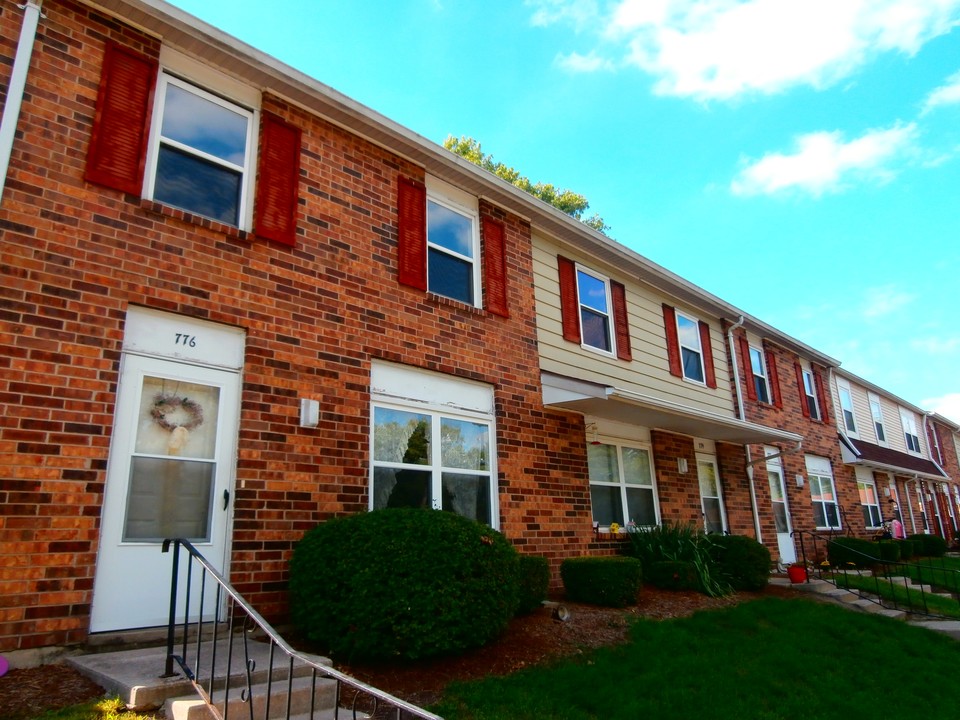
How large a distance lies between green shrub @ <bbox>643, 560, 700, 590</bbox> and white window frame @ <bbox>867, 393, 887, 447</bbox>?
16.2 metres

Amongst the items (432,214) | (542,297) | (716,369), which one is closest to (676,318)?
(716,369)

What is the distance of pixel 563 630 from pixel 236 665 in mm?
3451

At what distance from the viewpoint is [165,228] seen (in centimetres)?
647

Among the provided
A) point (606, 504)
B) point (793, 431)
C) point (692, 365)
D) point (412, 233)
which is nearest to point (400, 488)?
point (412, 233)

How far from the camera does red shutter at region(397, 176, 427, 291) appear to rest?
8547 millimetres

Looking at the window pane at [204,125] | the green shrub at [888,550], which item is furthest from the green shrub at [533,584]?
the green shrub at [888,550]

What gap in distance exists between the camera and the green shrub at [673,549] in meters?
10.2

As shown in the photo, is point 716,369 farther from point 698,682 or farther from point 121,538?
point 121,538

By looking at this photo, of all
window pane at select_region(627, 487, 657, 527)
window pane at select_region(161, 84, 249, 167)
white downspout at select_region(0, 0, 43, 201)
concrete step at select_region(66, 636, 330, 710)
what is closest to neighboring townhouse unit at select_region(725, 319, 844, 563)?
window pane at select_region(627, 487, 657, 527)

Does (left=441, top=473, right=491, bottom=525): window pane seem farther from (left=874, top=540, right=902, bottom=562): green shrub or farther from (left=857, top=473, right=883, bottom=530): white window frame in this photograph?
(left=857, top=473, right=883, bottom=530): white window frame

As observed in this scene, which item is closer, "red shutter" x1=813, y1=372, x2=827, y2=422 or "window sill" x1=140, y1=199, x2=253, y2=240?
"window sill" x1=140, y1=199, x2=253, y2=240

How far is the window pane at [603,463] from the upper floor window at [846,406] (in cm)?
1261

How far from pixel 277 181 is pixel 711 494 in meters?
10.0

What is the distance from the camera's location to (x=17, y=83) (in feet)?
19.0
